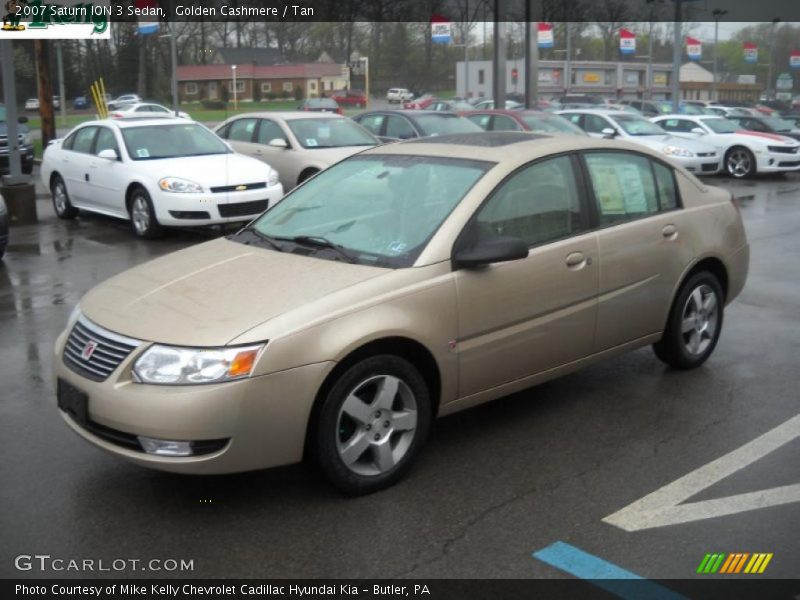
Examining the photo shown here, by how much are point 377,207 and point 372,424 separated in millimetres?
1336

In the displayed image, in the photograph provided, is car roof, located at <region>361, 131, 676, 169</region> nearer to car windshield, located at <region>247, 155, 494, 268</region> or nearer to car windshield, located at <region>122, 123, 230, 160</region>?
car windshield, located at <region>247, 155, 494, 268</region>

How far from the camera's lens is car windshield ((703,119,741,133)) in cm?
2100

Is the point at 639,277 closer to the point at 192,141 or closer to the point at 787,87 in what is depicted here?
the point at 192,141

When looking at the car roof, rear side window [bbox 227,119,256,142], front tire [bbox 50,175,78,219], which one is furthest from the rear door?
front tire [bbox 50,175,78,219]

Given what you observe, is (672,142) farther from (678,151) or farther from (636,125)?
(636,125)

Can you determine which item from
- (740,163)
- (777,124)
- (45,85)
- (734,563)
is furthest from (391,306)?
(777,124)

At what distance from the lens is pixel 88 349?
4.12 m

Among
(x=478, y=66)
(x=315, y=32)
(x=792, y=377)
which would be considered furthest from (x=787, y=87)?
(x=792, y=377)

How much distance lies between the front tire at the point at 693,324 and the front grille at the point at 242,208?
6.85 meters

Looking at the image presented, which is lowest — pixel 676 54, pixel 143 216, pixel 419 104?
pixel 143 216

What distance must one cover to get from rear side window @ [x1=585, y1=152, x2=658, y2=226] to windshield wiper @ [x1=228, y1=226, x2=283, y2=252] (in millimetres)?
1890

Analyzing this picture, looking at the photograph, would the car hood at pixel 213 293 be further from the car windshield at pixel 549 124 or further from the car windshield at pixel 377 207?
the car windshield at pixel 549 124

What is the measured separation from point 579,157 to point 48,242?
8.54m

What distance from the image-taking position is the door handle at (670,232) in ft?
18.2
